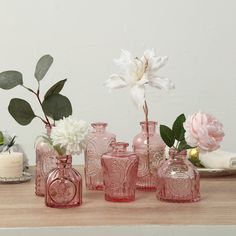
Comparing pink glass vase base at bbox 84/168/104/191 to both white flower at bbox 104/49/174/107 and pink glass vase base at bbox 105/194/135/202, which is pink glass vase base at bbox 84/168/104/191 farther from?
white flower at bbox 104/49/174/107

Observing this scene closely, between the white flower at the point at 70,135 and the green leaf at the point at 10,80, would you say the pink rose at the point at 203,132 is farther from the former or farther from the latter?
the green leaf at the point at 10,80

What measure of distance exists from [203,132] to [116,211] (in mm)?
251

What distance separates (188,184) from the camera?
1.36m

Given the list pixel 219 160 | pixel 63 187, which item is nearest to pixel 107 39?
pixel 219 160

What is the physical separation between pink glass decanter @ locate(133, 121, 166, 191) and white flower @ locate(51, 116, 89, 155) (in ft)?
0.82

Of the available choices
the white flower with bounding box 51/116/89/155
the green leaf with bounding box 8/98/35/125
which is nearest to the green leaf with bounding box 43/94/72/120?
the green leaf with bounding box 8/98/35/125

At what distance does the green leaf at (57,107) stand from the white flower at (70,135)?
14 centimetres

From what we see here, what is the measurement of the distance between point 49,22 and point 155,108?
2.08 feet

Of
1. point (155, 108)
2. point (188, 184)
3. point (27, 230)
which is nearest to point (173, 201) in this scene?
point (188, 184)

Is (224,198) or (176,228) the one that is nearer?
(176,228)

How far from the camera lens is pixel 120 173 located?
1345 millimetres

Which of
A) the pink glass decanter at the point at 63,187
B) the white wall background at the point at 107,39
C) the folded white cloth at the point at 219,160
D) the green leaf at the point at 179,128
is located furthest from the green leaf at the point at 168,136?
the white wall background at the point at 107,39

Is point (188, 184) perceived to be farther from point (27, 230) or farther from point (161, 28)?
point (161, 28)

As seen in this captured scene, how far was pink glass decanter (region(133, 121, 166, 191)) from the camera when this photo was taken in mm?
1479
